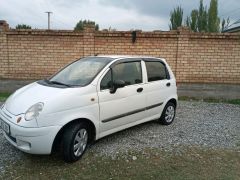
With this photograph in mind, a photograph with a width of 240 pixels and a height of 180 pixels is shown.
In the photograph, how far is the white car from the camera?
11.7ft

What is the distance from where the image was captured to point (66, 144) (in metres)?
3.74

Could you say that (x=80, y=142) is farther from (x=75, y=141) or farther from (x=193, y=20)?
(x=193, y=20)

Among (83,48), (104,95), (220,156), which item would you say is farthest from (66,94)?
(83,48)

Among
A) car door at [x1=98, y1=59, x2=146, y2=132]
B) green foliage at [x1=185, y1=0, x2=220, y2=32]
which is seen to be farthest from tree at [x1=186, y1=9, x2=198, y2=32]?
car door at [x1=98, y1=59, x2=146, y2=132]

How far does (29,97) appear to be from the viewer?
3.88 meters

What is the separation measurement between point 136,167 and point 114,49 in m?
5.57

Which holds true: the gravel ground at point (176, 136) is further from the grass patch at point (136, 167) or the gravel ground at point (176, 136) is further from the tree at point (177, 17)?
the tree at point (177, 17)

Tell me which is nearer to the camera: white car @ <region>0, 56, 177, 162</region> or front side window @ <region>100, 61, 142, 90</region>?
white car @ <region>0, 56, 177, 162</region>

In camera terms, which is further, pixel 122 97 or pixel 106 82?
pixel 122 97

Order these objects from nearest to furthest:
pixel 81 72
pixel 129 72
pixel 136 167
A: pixel 136 167 < pixel 81 72 < pixel 129 72

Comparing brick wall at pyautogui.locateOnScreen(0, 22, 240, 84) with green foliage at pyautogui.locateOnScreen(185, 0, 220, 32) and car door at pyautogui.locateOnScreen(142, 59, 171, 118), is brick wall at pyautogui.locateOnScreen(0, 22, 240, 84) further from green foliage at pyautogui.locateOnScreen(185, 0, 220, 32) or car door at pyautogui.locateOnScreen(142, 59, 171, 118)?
green foliage at pyautogui.locateOnScreen(185, 0, 220, 32)

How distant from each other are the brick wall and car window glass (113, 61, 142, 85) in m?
3.73

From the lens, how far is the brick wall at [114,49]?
8.70 metres

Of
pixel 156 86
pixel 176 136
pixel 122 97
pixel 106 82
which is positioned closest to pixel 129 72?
pixel 122 97
